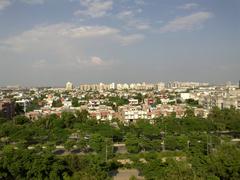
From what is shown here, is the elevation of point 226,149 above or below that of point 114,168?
above

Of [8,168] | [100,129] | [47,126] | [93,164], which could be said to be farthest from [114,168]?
[47,126]

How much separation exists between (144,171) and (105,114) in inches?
544

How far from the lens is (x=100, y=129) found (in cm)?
1345

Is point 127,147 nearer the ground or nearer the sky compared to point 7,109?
nearer the ground

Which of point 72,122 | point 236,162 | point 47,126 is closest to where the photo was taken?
point 236,162

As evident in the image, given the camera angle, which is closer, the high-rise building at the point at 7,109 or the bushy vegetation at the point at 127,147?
the bushy vegetation at the point at 127,147

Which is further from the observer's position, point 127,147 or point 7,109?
point 7,109

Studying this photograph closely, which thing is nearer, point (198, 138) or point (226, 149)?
point (226, 149)

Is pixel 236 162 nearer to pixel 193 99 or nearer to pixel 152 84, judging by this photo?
pixel 193 99

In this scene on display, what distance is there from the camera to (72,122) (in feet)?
55.8

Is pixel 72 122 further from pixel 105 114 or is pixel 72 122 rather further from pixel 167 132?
pixel 167 132

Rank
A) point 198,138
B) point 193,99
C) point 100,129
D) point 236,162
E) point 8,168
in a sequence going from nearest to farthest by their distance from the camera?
point 236,162 < point 8,168 < point 198,138 < point 100,129 < point 193,99

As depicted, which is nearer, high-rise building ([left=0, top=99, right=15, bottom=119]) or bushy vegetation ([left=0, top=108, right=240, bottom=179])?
bushy vegetation ([left=0, top=108, right=240, bottom=179])

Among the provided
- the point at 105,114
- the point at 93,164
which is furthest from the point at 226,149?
the point at 105,114
